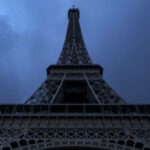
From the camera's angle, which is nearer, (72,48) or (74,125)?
(74,125)

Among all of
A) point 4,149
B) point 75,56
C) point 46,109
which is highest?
point 75,56

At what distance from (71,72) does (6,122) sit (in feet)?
38.8

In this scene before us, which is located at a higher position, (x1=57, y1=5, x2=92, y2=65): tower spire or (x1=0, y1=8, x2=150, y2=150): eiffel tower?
(x1=57, y1=5, x2=92, y2=65): tower spire

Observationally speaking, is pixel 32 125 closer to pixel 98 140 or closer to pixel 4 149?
pixel 4 149

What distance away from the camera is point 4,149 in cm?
1185

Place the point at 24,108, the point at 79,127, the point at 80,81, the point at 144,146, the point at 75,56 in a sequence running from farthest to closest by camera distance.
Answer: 1. the point at 75,56
2. the point at 80,81
3. the point at 24,108
4. the point at 79,127
5. the point at 144,146

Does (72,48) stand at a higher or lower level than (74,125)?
higher

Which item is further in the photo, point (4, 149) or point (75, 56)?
point (75, 56)

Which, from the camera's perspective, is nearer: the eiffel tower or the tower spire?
the eiffel tower

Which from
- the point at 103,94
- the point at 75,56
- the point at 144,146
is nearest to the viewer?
the point at 144,146

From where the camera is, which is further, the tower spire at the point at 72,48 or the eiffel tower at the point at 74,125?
the tower spire at the point at 72,48

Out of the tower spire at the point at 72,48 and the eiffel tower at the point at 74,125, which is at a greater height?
the tower spire at the point at 72,48

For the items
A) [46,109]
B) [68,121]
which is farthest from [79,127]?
[46,109]

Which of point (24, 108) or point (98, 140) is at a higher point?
point (24, 108)
